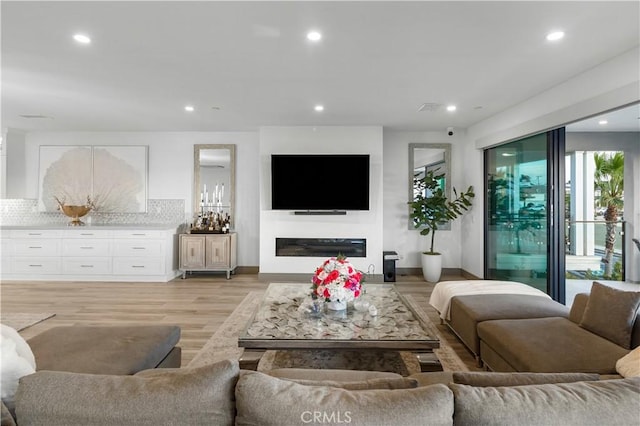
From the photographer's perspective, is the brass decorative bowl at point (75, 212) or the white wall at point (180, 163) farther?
the white wall at point (180, 163)

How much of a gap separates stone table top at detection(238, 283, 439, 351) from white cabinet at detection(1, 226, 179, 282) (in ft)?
11.5

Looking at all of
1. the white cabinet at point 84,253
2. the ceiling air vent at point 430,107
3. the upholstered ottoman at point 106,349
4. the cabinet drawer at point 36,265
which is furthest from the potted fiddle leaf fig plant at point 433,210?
the cabinet drawer at point 36,265

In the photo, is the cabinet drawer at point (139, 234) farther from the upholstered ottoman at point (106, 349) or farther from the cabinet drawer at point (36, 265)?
the upholstered ottoman at point (106, 349)

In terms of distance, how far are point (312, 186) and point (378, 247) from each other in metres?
1.49

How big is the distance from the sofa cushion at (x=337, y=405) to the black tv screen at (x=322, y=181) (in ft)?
15.8

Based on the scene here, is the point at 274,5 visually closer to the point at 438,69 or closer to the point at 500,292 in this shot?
the point at 438,69

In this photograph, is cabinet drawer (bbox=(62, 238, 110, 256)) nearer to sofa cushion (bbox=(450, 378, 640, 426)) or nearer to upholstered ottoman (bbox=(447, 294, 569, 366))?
upholstered ottoman (bbox=(447, 294, 569, 366))

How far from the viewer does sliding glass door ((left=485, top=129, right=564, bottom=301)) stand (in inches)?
162

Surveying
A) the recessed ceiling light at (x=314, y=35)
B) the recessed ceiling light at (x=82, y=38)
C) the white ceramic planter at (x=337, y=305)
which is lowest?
the white ceramic planter at (x=337, y=305)

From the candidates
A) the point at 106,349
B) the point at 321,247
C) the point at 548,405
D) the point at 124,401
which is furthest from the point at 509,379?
the point at 321,247

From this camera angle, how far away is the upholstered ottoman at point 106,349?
187cm

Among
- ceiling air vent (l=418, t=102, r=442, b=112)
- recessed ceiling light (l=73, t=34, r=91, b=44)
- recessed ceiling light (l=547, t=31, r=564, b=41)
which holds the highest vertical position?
ceiling air vent (l=418, t=102, r=442, b=112)

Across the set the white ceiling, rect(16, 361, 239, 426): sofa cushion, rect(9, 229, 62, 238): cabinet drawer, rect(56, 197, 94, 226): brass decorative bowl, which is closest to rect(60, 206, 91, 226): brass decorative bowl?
rect(56, 197, 94, 226): brass decorative bowl

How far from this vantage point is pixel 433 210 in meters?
6.09
